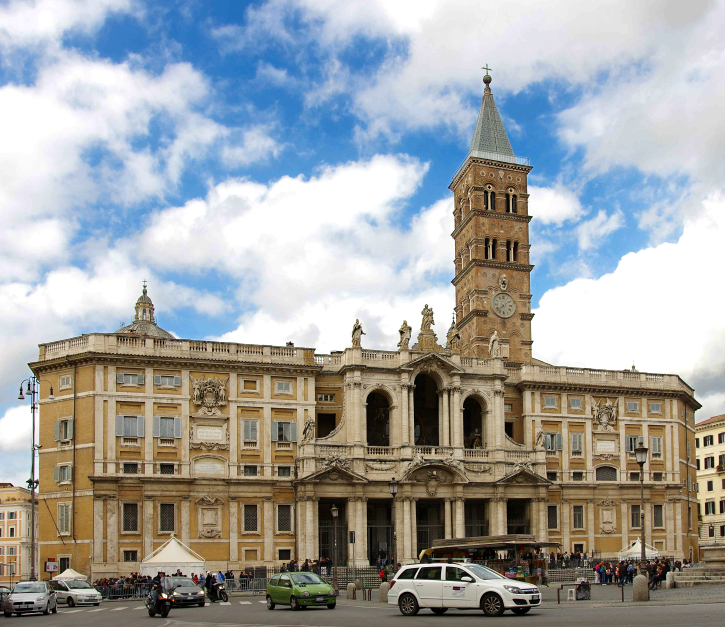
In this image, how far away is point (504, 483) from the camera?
6475cm

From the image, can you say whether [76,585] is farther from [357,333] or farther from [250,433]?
[357,333]

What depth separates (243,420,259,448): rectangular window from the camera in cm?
6222

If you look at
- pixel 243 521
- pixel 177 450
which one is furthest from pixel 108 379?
pixel 243 521

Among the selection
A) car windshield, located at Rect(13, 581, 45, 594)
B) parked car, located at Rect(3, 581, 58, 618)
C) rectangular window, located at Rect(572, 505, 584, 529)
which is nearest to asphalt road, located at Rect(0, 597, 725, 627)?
parked car, located at Rect(3, 581, 58, 618)

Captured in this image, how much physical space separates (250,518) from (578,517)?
81.7ft

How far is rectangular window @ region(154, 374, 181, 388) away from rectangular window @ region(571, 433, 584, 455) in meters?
30.2

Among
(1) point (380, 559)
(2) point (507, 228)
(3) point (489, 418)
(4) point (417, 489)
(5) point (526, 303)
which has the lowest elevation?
(1) point (380, 559)

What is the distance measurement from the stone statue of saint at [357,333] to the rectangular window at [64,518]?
72.2 feet

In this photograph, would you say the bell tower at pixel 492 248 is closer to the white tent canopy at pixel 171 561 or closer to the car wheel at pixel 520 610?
the white tent canopy at pixel 171 561

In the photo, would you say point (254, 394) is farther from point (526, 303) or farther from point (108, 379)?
point (526, 303)

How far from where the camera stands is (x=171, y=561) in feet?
177

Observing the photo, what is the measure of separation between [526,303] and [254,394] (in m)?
31.3

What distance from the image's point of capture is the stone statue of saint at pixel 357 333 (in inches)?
2562

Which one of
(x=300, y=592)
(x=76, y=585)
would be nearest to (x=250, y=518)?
(x=76, y=585)
